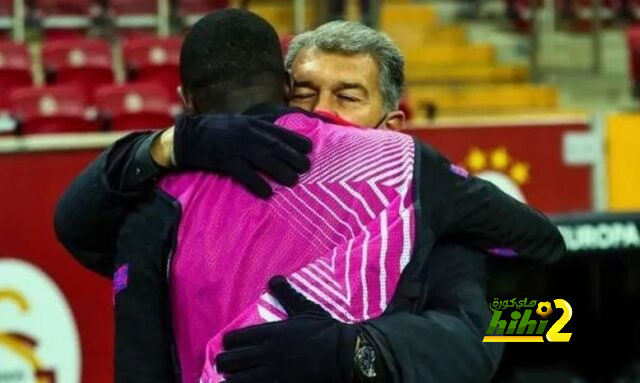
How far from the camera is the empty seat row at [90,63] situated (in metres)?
7.96

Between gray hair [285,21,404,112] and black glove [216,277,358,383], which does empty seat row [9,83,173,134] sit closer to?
gray hair [285,21,404,112]

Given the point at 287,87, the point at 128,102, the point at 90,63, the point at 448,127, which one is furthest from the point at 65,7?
the point at 287,87

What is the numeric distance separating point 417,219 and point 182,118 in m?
0.33

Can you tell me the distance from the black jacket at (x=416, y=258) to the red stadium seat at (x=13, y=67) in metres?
5.94

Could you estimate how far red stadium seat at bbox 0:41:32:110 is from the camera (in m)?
7.86

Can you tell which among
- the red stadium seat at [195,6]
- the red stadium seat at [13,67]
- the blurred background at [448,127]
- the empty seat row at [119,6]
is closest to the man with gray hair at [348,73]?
the blurred background at [448,127]

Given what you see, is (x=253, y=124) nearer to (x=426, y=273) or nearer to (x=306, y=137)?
(x=306, y=137)

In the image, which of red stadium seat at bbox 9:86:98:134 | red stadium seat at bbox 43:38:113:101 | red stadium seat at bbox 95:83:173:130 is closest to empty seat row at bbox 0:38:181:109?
red stadium seat at bbox 43:38:113:101

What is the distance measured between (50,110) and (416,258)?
5.32m

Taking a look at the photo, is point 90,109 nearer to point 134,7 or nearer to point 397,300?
point 134,7

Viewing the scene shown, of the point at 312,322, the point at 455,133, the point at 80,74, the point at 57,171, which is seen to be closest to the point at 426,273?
the point at 312,322

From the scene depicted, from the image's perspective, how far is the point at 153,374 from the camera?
1.81 metres

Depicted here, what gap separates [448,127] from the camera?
16.7 ft

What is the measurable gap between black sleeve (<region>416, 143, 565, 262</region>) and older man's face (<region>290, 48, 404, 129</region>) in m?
0.31
